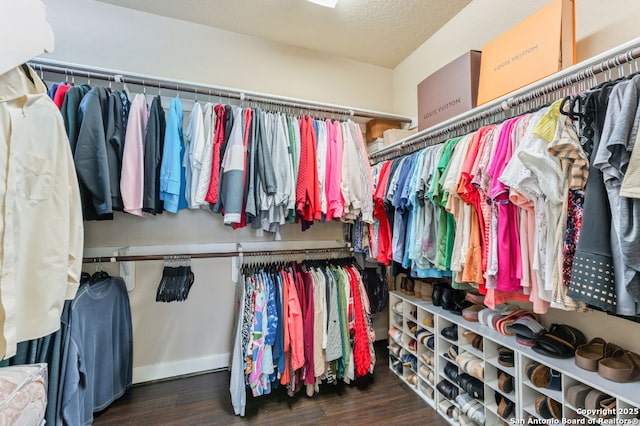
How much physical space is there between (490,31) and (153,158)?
2201mm

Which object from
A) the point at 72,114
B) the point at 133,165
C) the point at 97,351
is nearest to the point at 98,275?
the point at 97,351

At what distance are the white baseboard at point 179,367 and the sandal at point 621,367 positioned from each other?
87.8 inches

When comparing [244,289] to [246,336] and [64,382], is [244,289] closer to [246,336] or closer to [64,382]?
[246,336]

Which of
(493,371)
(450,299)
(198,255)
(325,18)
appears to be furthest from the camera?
(325,18)

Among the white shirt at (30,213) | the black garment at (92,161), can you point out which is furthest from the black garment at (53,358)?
the white shirt at (30,213)

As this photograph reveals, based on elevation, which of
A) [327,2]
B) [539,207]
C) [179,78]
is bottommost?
[539,207]

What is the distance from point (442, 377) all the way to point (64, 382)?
2042 millimetres

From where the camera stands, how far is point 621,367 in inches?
40.6

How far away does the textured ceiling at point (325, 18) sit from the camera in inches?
76.4

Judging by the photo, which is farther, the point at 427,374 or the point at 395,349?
the point at 395,349

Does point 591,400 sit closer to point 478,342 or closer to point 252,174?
point 478,342

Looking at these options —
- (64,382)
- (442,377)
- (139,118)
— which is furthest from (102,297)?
(442,377)

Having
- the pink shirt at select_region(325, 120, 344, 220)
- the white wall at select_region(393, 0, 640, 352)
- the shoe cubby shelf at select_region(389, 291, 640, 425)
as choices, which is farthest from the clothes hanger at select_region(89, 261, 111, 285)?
the white wall at select_region(393, 0, 640, 352)

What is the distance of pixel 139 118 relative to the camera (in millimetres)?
1534
